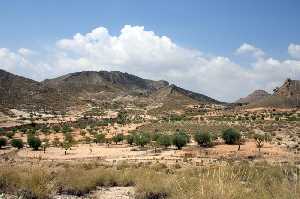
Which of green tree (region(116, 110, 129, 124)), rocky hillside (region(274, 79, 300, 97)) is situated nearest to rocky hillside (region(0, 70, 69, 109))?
green tree (region(116, 110, 129, 124))

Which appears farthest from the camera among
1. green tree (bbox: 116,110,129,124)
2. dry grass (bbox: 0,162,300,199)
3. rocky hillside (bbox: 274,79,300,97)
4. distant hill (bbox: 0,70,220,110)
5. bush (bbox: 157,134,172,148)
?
distant hill (bbox: 0,70,220,110)

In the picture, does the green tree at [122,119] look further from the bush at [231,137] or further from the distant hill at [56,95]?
the bush at [231,137]

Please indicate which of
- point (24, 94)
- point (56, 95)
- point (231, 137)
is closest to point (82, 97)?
point (56, 95)

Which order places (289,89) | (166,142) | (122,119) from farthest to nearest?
(289,89) → (122,119) → (166,142)

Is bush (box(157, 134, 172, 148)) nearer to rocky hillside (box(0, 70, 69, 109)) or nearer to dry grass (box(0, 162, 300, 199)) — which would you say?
dry grass (box(0, 162, 300, 199))

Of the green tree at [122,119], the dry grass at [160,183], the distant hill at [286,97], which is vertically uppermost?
the distant hill at [286,97]

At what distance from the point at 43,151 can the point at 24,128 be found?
112 ft

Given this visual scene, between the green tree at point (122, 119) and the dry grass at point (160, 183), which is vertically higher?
the green tree at point (122, 119)

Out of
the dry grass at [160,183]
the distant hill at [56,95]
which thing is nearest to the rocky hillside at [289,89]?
the distant hill at [56,95]

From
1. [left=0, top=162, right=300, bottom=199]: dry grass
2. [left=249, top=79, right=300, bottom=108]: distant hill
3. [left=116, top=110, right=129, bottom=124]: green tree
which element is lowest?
[left=0, top=162, right=300, bottom=199]: dry grass

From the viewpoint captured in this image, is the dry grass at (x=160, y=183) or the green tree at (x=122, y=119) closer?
the dry grass at (x=160, y=183)

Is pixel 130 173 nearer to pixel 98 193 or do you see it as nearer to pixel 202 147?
pixel 98 193

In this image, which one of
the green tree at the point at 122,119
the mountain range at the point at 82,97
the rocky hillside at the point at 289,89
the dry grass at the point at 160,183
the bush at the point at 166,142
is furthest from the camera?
the rocky hillside at the point at 289,89

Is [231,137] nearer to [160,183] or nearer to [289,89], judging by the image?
[160,183]
